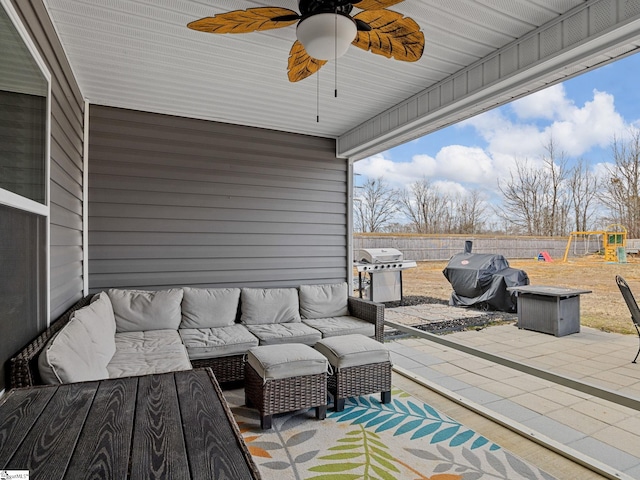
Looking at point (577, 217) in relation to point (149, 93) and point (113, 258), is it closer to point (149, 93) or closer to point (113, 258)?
point (149, 93)

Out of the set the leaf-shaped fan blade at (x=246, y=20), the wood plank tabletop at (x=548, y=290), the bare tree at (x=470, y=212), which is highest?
the leaf-shaped fan blade at (x=246, y=20)

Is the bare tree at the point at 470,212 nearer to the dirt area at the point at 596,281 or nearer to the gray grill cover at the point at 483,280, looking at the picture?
the gray grill cover at the point at 483,280

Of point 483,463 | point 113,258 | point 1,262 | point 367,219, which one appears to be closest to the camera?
point 1,262

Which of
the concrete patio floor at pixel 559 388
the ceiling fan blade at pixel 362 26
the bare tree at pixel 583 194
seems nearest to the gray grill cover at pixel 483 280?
the concrete patio floor at pixel 559 388

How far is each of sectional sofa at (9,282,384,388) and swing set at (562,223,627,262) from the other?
1.97m

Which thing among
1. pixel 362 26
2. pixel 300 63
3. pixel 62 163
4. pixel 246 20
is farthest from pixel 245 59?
pixel 62 163

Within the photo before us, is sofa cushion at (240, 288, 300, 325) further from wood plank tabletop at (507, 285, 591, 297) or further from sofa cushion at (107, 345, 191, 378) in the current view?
wood plank tabletop at (507, 285, 591, 297)

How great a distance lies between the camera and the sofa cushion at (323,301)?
4.37m

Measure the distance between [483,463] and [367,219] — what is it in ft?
9.12

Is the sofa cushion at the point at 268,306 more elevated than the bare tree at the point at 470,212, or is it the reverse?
the bare tree at the point at 470,212

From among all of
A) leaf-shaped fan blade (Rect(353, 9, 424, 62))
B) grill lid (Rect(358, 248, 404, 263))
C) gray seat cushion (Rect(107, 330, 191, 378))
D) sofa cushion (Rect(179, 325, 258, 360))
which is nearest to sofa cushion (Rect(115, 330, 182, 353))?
gray seat cushion (Rect(107, 330, 191, 378))

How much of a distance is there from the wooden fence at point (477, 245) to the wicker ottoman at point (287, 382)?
158cm

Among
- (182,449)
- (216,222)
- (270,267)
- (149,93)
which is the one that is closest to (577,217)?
(182,449)

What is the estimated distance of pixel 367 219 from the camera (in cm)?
454
